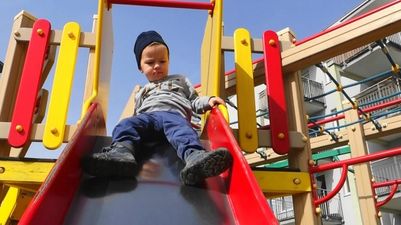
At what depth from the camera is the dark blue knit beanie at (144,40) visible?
7.68 feet

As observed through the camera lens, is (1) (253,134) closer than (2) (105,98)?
Yes

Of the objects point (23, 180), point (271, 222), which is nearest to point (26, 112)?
point (23, 180)

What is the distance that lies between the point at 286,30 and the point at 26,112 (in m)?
1.40

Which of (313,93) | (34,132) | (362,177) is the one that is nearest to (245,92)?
(34,132)

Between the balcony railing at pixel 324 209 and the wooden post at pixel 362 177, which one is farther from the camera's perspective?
the balcony railing at pixel 324 209

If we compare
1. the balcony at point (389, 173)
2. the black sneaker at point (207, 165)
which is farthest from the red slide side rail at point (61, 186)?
the balcony at point (389, 173)

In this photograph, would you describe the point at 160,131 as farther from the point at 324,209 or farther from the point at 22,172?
the point at 324,209

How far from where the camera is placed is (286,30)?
7.58ft

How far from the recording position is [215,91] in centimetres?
200

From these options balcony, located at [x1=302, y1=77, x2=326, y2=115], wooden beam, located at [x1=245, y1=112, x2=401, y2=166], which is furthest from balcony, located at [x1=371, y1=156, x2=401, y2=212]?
wooden beam, located at [x1=245, y1=112, x2=401, y2=166]

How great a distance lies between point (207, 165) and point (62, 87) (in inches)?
38.4

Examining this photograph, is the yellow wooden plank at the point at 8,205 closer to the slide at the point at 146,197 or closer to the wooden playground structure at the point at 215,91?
the wooden playground structure at the point at 215,91

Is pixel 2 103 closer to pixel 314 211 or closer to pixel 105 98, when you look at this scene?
pixel 105 98

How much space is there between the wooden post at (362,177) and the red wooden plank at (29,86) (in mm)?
2789
